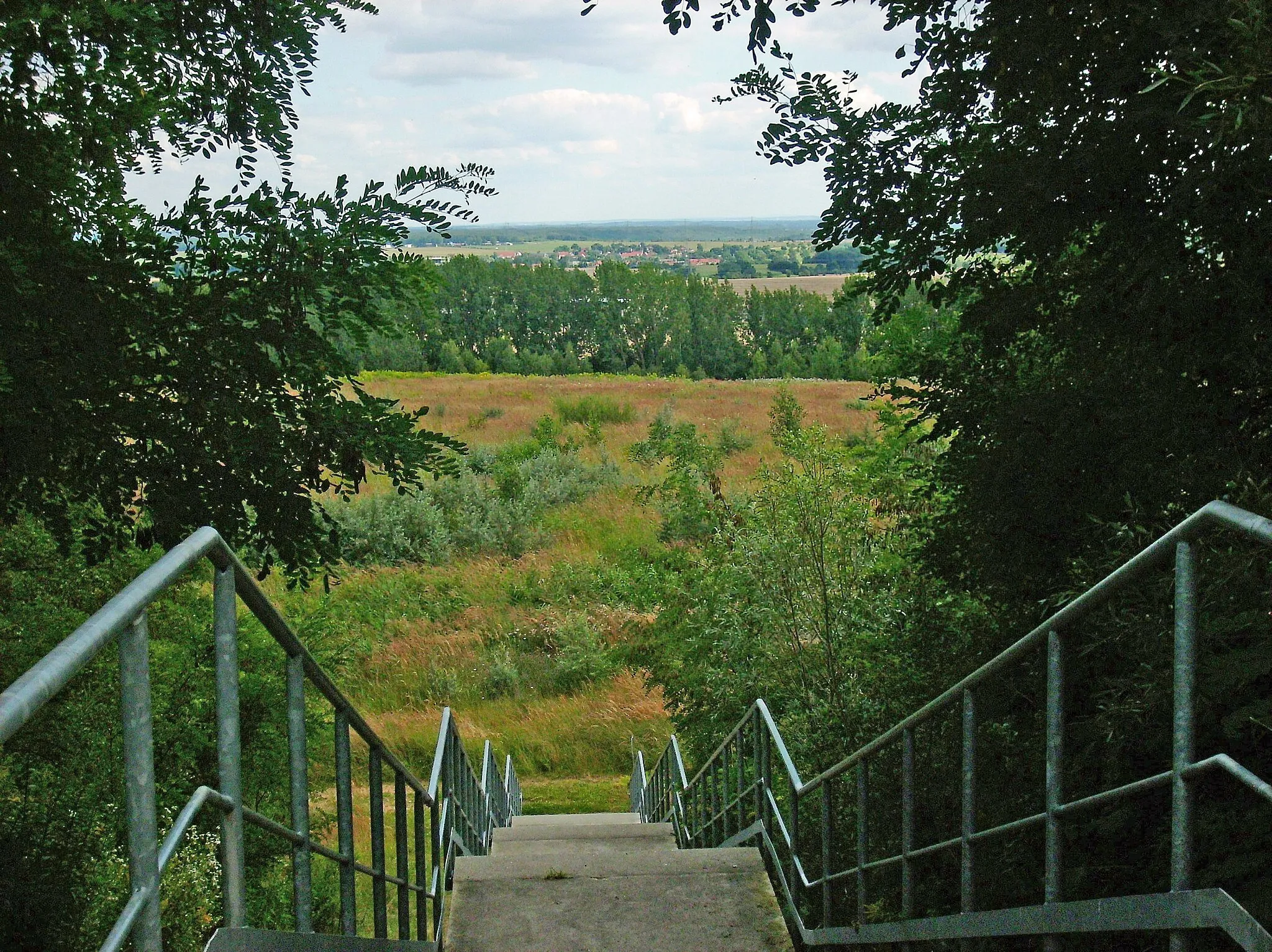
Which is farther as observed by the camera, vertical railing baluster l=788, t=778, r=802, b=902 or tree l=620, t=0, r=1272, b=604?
vertical railing baluster l=788, t=778, r=802, b=902

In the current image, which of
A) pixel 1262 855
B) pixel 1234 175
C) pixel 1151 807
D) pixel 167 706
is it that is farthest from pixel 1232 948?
pixel 167 706

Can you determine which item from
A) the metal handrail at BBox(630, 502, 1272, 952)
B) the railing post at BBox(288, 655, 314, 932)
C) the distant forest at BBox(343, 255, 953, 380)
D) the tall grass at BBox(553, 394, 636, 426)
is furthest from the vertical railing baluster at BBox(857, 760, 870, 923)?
the distant forest at BBox(343, 255, 953, 380)

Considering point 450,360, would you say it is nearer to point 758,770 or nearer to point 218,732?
point 758,770

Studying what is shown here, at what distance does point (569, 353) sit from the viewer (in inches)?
3228

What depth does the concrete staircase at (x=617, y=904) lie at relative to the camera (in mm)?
4340

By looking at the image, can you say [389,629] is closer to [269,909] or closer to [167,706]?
[167,706]

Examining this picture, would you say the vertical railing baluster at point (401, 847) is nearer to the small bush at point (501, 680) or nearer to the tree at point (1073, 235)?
the tree at point (1073, 235)

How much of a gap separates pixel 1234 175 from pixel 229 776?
9.37 ft

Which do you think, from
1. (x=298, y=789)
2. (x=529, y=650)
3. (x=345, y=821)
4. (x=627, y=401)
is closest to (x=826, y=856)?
(x=345, y=821)

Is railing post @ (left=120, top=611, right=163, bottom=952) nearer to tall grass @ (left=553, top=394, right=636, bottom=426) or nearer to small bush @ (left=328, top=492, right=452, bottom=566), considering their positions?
small bush @ (left=328, top=492, right=452, bottom=566)

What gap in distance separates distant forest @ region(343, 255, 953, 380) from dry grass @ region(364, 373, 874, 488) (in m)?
21.4

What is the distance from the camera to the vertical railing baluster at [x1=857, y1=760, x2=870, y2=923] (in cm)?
385

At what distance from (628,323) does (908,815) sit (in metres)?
82.4

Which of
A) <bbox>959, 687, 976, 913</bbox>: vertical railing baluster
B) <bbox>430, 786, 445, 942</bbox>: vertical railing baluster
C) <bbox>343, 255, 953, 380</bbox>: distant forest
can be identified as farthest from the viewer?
<bbox>343, 255, 953, 380</bbox>: distant forest
